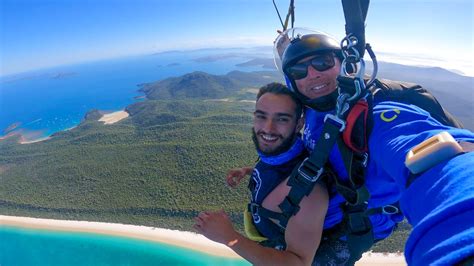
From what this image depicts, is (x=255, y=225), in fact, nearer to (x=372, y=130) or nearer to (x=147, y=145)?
(x=372, y=130)

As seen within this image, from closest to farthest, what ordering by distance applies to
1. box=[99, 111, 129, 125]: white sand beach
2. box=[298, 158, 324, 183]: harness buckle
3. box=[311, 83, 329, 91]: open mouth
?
box=[298, 158, 324, 183]: harness buckle → box=[311, 83, 329, 91]: open mouth → box=[99, 111, 129, 125]: white sand beach

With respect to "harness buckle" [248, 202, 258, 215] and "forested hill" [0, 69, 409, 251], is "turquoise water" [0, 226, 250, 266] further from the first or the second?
"harness buckle" [248, 202, 258, 215]

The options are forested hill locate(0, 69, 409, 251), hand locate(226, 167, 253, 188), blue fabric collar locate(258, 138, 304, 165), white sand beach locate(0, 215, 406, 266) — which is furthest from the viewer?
forested hill locate(0, 69, 409, 251)

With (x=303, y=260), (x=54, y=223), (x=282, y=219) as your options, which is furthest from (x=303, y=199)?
(x=54, y=223)

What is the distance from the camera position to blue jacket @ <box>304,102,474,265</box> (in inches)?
27.5

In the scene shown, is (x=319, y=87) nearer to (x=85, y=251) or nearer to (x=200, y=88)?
(x=85, y=251)

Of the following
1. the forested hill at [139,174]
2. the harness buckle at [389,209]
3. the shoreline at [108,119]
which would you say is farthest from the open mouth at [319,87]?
the shoreline at [108,119]

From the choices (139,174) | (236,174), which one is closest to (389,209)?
(236,174)

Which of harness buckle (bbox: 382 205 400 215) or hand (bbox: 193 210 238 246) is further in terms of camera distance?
harness buckle (bbox: 382 205 400 215)

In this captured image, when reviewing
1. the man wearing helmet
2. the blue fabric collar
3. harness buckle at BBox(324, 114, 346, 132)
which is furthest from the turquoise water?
harness buckle at BBox(324, 114, 346, 132)

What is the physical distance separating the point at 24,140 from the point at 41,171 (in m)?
36.6

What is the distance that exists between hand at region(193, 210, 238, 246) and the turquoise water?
2306cm

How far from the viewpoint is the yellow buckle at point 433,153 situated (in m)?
0.97

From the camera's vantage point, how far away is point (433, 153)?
977 mm
